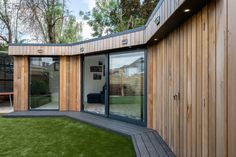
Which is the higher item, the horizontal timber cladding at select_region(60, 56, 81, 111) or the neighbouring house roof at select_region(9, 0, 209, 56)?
the neighbouring house roof at select_region(9, 0, 209, 56)

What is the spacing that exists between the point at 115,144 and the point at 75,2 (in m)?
12.5

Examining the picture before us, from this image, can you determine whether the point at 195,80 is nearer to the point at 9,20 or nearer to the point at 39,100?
the point at 39,100

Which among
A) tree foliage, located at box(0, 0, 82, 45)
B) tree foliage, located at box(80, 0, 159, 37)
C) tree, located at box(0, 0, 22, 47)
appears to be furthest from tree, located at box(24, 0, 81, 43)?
tree foliage, located at box(80, 0, 159, 37)

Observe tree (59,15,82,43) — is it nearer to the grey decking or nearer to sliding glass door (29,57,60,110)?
sliding glass door (29,57,60,110)

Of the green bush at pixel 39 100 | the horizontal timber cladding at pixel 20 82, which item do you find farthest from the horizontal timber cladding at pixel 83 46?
the green bush at pixel 39 100

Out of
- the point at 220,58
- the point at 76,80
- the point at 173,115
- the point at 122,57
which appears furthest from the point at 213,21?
the point at 76,80

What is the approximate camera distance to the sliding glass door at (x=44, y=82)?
298 inches

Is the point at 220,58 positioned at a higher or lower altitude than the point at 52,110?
higher

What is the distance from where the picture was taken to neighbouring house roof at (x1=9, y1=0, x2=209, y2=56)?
259cm

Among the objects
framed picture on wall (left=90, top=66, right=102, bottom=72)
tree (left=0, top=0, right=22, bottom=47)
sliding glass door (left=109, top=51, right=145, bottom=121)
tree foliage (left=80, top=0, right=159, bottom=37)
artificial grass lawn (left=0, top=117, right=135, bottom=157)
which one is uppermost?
tree foliage (left=80, top=0, right=159, bottom=37)

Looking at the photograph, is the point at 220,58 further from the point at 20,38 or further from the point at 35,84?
the point at 20,38

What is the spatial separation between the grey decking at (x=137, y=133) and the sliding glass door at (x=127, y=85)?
329 mm

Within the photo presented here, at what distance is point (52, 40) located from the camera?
13266 mm

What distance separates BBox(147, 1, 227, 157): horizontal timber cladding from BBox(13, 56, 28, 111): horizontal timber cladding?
5113 millimetres
